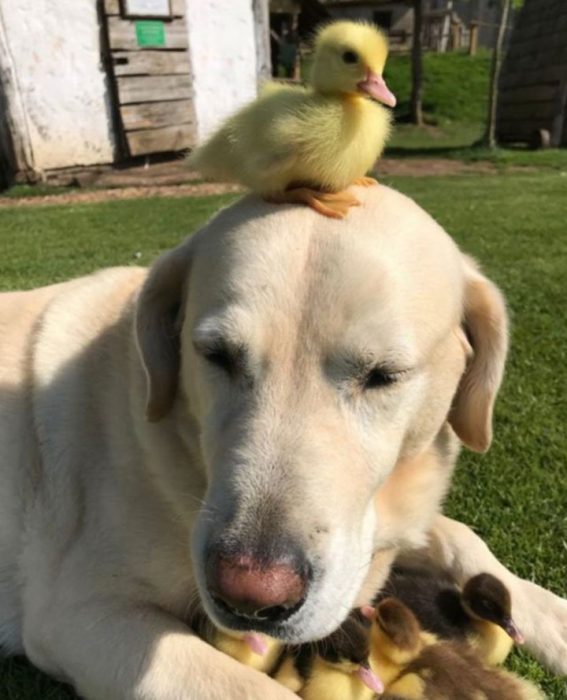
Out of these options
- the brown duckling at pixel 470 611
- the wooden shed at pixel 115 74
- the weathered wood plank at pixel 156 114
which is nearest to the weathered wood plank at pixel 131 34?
the wooden shed at pixel 115 74

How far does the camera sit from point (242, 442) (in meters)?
2.05

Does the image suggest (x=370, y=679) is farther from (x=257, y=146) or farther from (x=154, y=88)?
(x=154, y=88)

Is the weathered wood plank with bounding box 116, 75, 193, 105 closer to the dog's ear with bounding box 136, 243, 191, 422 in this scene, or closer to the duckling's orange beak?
the dog's ear with bounding box 136, 243, 191, 422

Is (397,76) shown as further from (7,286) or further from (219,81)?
(7,286)

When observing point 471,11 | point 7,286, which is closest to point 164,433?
point 7,286

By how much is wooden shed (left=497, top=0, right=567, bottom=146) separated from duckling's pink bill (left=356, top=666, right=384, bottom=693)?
18031mm

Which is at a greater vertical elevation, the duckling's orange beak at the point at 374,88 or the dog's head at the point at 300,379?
the duckling's orange beak at the point at 374,88

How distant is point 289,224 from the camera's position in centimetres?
227

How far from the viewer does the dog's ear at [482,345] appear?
2621 millimetres

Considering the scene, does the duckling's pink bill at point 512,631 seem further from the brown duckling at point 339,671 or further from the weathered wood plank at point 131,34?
the weathered wood plank at point 131,34

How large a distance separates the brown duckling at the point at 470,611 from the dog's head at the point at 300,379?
0.42 m

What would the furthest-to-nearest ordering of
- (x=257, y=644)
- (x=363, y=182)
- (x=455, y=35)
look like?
(x=455, y=35) < (x=363, y=182) < (x=257, y=644)

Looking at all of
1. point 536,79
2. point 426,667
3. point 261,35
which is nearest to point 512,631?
point 426,667

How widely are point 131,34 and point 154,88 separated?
3.43 ft
